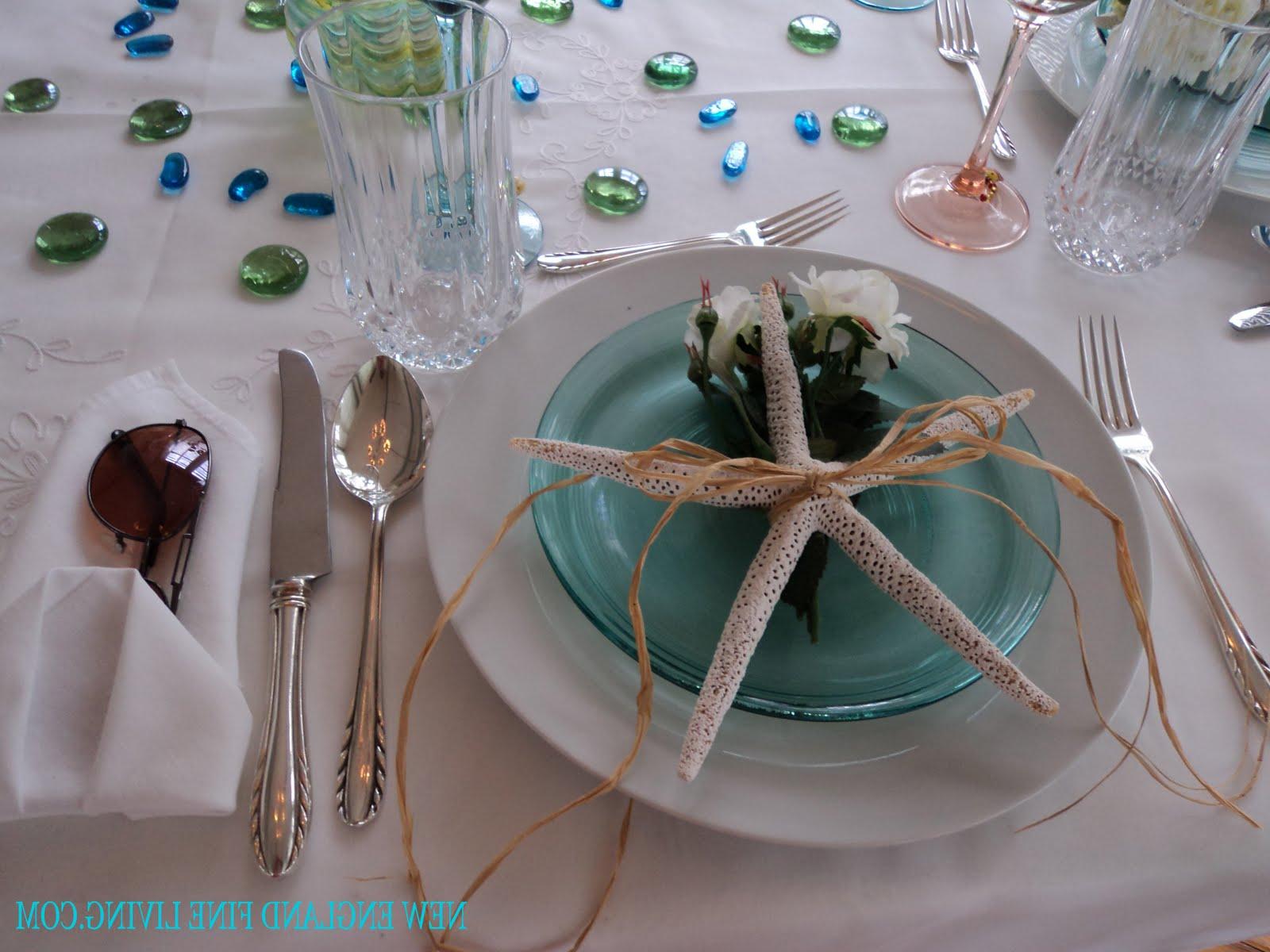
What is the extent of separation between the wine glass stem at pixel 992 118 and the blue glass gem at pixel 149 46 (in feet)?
2.57

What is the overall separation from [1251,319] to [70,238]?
953mm

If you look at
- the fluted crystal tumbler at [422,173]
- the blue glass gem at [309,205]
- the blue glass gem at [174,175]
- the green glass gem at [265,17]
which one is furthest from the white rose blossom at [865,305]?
the green glass gem at [265,17]

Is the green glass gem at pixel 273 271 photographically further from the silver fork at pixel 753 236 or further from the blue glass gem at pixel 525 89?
the blue glass gem at pixel 525 89

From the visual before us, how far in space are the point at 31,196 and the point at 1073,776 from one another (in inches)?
34.2

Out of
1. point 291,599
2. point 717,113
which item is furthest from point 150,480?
point 717,113

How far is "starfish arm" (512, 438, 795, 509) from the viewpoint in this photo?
42 centimetres

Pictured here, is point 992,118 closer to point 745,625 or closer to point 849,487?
point 849,487

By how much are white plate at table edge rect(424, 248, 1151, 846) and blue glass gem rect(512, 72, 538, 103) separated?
1.28 feet

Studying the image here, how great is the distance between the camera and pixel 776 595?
389 millimetres

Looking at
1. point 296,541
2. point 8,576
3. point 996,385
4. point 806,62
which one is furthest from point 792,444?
point 806,62

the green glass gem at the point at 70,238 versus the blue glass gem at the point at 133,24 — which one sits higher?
the blue glass gem at the point at 133,24

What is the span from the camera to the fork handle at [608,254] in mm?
671

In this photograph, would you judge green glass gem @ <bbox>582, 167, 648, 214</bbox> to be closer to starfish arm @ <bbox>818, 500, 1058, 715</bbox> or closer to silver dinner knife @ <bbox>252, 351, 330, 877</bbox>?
silver dinner knife @ <bbox>252, 351, 330, 877</bbox>

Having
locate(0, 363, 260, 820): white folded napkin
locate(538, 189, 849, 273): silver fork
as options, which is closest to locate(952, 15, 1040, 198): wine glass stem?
locate(538, 189, 849, 273): silver fork
